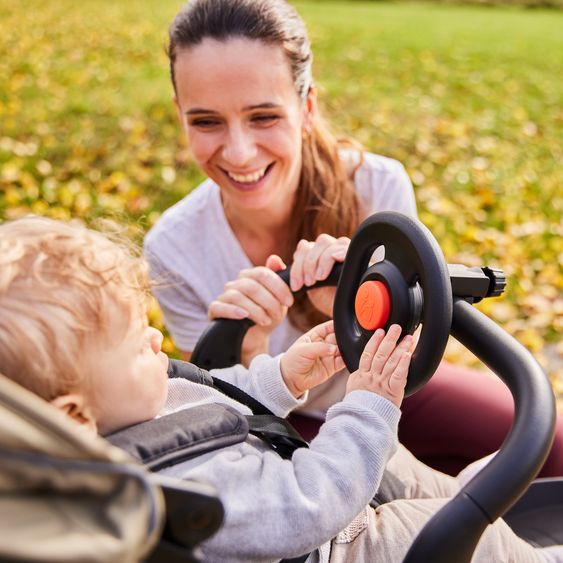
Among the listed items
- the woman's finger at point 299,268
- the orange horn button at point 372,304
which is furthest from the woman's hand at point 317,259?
the orange horn button at point 372,304

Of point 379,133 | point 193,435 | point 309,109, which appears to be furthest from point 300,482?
point 379,133

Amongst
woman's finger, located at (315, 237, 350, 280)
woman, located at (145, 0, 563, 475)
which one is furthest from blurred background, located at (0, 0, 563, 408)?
woman's finger, located at (315, 237, 350, 280)

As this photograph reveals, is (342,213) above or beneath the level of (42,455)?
beneath

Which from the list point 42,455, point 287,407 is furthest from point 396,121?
point 42,455

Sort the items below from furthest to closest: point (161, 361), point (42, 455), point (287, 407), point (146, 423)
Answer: point (287, 407) → point (161, 361) → point (146, 423) → point (42, 455)

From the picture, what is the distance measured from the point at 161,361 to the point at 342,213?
1.01 m

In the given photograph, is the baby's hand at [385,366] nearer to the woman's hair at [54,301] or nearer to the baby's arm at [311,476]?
the baby's arm at [311,476]

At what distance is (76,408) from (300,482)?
318mm

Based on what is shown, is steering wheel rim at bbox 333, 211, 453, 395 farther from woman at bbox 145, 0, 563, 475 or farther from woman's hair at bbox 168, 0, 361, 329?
woman's hair at bbox 168, 0, 361, 329

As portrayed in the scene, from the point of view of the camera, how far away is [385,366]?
1.09 metres

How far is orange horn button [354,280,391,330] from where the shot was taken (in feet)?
3.61

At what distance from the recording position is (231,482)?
102 cm

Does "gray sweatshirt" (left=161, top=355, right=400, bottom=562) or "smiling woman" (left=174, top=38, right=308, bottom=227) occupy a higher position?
"smiling woman" (left=174, top=38, right=308, bottom=227)

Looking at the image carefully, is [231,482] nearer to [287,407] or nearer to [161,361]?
[161,361]
